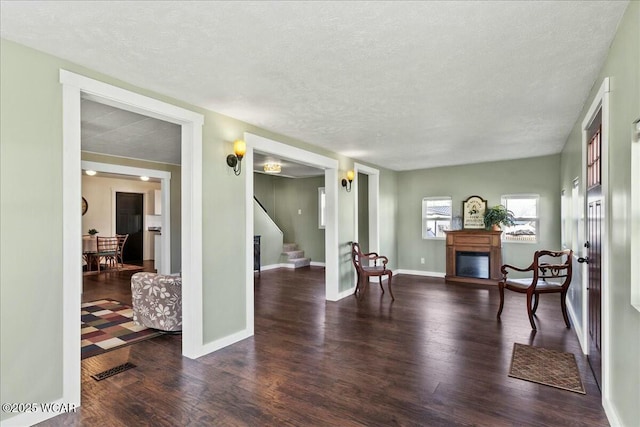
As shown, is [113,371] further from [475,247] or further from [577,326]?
[475,247]

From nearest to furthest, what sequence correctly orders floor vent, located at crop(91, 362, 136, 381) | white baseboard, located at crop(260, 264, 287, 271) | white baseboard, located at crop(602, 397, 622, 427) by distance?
1. white baseboard, located at crop(602, 397, 622, 427)
2. floor vent, located at crop(91, 362, 136, 381)
3. white baseboard, located at crop(260, 264, 287, 271)

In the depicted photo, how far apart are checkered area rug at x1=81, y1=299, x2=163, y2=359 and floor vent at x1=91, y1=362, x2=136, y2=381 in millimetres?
473

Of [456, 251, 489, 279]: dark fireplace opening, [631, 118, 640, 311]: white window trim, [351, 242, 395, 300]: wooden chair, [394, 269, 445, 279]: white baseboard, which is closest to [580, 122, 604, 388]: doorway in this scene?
[631, 118, 640, 311]: white window trim

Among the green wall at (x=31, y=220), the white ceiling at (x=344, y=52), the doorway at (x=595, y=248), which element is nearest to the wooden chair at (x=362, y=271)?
the white ceiling at (x=344, y=52)

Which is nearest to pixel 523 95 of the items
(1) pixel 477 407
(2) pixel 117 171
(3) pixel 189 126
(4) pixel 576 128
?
(4) pixel 576 128

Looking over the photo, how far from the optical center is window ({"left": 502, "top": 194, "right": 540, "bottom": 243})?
6.49 metres

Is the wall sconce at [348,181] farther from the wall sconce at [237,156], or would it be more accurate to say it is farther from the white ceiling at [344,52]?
the wall sconce at [237,156]

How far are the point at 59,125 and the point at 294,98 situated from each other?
179 cm

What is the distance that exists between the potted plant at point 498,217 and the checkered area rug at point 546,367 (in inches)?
Result: 141

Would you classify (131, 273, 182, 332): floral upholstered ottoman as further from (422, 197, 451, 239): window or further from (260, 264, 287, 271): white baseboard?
(422, 197, 451, 239): window

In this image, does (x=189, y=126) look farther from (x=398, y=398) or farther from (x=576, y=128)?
(x=576, y=128)

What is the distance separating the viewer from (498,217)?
652 cm

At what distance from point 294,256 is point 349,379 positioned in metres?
6.63

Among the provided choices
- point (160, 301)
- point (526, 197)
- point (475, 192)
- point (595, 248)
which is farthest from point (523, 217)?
point (160, 301)
